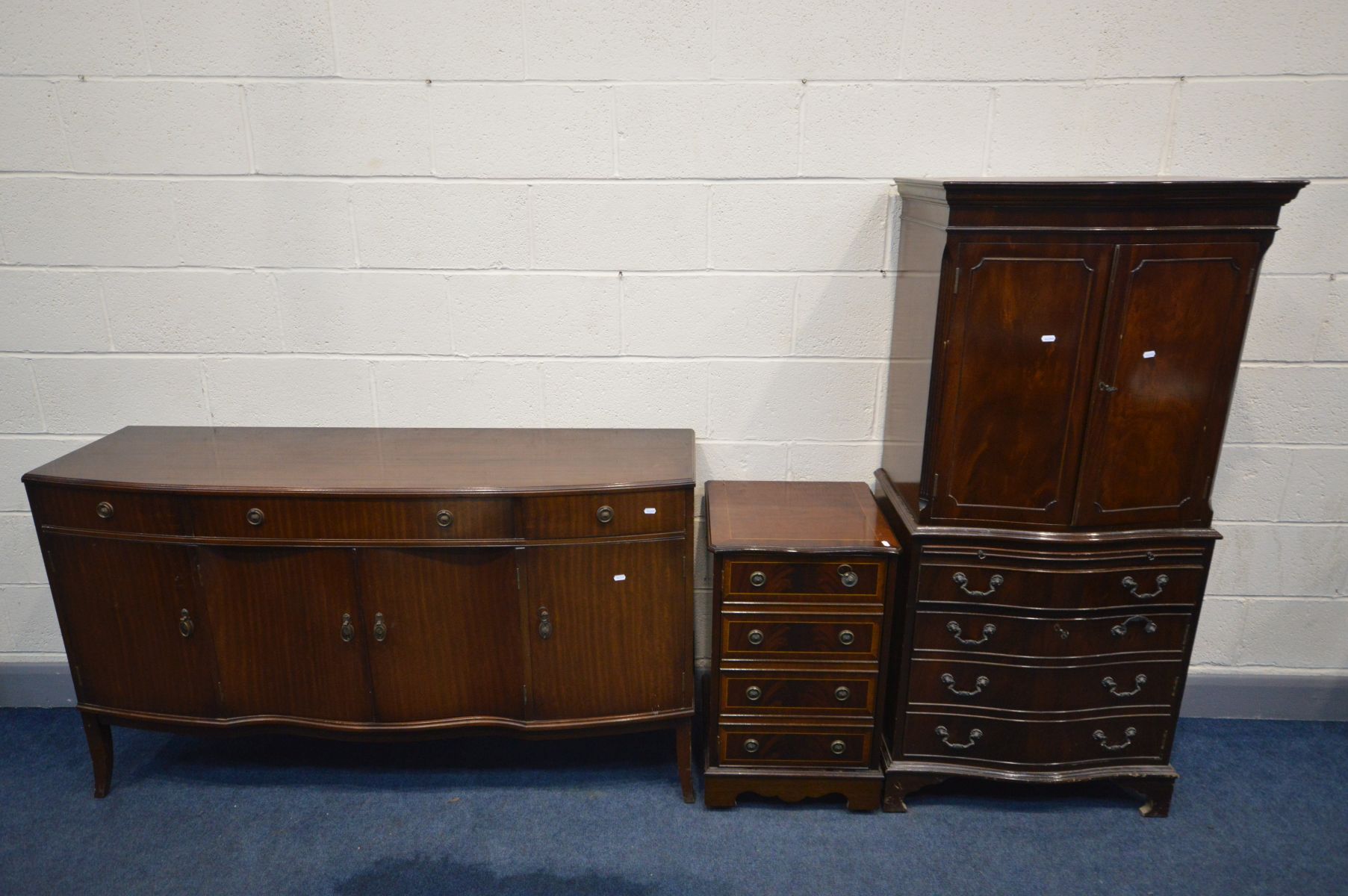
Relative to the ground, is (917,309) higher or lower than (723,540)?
higher

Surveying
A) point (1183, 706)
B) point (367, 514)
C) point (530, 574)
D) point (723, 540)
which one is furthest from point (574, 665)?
point (1183, 706)

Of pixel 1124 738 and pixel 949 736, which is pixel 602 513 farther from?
pixel 1124 738

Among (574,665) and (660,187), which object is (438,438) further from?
(660,187)

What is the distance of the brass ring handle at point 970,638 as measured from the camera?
2162mm

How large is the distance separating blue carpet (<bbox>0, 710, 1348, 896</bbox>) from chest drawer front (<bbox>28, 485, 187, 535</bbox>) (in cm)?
81

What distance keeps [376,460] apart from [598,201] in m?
0.89

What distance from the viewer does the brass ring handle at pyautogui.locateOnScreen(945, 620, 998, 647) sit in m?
2.16

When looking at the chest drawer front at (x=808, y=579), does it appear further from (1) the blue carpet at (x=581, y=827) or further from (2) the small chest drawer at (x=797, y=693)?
(1) the blue carpet at (x=581, y=827)

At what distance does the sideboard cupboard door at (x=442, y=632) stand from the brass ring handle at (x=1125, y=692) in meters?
1.47

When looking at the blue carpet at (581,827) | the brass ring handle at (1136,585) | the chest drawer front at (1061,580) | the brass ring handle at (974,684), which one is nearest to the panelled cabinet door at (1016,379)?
the chest drawer front at (1061,580)

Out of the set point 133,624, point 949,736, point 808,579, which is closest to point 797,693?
point 808,579

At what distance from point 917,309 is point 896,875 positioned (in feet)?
4.49

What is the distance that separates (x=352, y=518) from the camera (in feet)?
6.72

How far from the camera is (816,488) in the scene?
8.15ft
